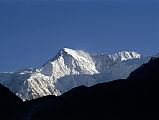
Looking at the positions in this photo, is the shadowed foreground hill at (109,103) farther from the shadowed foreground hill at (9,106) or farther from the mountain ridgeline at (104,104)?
the shadowed foreground hill at (9,106)

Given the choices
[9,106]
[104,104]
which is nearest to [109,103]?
[104,104]

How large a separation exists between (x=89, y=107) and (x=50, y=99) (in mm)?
20922

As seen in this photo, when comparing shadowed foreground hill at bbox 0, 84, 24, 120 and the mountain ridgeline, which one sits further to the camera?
shadowed foreground hill at bbox 0, 84, 24, 120

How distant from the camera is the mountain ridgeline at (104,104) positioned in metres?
117

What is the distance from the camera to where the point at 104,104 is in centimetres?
12225

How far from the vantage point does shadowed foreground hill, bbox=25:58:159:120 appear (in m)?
116

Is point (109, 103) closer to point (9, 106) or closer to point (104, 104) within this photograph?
point (104, 104)

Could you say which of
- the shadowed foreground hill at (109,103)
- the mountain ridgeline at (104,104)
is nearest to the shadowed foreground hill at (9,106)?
the mountain ridgeline at (104,104)

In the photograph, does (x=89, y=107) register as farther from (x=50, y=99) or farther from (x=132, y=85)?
(x=50, y=99)

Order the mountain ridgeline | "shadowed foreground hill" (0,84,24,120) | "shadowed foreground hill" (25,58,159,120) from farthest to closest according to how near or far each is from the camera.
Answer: "shadowed foreground hill" (0,84,24,120) → the mountain ridgeline → "shadowed foreground hill" (25,58,159,120)

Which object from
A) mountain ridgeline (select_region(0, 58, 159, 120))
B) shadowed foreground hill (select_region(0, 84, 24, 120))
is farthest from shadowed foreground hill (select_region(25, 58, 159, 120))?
shadowed foreground hill (select_region(0, 84, 24, 120))

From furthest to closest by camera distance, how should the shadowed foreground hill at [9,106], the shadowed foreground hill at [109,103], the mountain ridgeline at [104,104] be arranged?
the shadowed foreground hill at [9,106]
the mountain ridgeline at [104,104]
the shadowed foreground hill at [109,103]

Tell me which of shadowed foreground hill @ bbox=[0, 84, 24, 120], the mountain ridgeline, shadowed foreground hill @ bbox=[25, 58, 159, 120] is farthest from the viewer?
shadowed foreground hill @ bbox=[0, 84, 24, 120]

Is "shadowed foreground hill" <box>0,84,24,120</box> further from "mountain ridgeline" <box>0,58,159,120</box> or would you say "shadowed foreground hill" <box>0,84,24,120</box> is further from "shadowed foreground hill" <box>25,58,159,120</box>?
"shadowed foreground hill" <box>25,58,159,120</box>
